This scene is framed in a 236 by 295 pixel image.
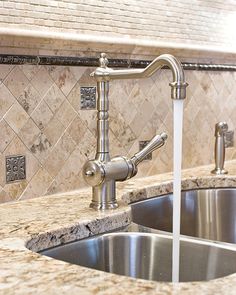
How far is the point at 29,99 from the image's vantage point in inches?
53.5

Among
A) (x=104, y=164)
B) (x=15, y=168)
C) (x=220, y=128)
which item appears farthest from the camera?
(x=220, y=128)

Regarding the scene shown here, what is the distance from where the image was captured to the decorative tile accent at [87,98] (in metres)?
1.50

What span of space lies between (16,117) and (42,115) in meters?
0.09

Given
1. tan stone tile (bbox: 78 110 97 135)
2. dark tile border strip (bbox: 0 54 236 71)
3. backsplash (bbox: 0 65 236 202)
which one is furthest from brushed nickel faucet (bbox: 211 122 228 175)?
tan stone tile (bbox: 78 110 97 135)

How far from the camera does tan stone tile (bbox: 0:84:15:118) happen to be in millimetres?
1297

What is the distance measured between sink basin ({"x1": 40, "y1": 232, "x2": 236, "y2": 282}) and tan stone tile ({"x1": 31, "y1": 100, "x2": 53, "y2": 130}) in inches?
15.8

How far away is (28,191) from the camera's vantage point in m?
1.39

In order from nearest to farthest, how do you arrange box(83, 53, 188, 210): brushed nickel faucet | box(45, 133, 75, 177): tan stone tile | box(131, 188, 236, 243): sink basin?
box(83, 53, 188, 210): brushed nickel faucet
box(45, 133, 75, 177): tan stone tile
box(131, 188, 236, 243): sink basin

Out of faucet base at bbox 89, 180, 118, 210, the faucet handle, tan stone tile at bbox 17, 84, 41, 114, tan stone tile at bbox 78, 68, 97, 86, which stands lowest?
faucet base at bbox 89, 180, 118, 210

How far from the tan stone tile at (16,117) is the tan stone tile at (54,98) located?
0.28ft

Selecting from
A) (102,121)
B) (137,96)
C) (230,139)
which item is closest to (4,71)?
(102,121)

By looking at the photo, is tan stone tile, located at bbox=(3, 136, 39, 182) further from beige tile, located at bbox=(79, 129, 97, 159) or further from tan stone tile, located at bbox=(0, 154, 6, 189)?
beige tile, located at bbox=(79, 129, 97, 159)

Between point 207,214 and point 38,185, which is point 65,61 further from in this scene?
point 207,214

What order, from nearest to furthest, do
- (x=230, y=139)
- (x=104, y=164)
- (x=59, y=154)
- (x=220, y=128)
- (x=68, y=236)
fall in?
(x=68, y=236)
(x=104, y=164)
(x=59, y=154)
(x=220, y=128)
(x=230, y=139)
